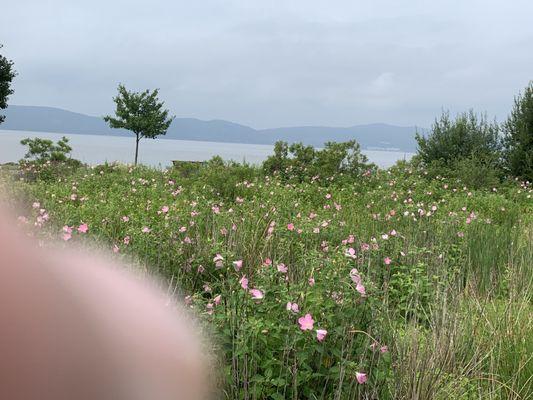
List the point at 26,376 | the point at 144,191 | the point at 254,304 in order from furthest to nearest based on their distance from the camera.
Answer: the point at 144,191 < the point at 254,304 < the point at 26,376

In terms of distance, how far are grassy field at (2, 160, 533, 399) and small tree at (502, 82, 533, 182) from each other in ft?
43.0

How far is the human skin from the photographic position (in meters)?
0.54

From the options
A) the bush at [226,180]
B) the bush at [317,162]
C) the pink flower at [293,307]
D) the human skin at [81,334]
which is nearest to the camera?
the human skin at [81,334]

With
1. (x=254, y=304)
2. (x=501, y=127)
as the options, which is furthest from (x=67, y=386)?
(x=501, y=127)

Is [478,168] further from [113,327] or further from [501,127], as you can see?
[113,327]

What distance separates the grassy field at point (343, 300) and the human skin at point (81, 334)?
5.3 inches

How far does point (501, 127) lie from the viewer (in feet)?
70.1

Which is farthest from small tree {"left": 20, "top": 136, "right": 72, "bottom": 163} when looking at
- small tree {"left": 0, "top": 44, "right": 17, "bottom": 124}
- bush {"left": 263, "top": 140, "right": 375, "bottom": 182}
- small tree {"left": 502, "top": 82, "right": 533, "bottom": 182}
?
small tree {"left": 502, "top": 82, "right": 533, "bottom": 182}

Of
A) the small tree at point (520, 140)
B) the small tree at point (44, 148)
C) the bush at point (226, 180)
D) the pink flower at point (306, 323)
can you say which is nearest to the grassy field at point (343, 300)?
the pink flower at point (306, 323)

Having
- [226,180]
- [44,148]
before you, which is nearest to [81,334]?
[226,180]

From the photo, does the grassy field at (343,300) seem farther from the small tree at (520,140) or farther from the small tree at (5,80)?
the small tree at (5,80)

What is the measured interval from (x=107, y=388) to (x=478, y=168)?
639 inches

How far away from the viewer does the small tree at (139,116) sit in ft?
114

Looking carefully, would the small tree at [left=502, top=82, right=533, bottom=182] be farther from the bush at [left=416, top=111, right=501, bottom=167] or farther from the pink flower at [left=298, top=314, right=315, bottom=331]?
the pink flower at [left=298, top=314, right=315, bottom=331]
